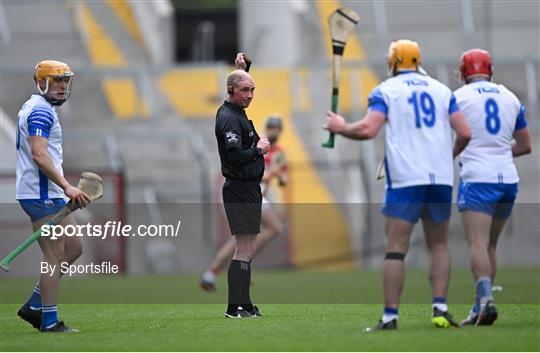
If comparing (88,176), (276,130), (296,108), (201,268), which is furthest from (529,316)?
(296,108)

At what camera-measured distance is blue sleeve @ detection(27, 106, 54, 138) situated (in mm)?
10266

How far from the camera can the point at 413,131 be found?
31.4 feet

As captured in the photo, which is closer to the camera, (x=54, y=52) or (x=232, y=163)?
(x=232, y=163)

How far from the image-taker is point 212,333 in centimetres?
996

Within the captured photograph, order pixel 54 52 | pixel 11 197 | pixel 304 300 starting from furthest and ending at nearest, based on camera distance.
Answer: pixel 54 52 → pixel 11 197 → pixel 304 300

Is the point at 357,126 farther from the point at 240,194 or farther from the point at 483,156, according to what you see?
the point at 240,194

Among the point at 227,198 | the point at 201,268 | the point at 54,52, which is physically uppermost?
the point at 54,52

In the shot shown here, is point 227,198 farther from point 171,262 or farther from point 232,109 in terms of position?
point 171,262

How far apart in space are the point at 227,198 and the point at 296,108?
1421 cm

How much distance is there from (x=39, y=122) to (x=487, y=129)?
3.58 metres

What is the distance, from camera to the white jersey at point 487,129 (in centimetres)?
1054

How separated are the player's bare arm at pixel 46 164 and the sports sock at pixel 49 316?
0.89 metres

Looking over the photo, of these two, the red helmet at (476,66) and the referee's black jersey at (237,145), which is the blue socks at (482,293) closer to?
the red helmet at (476,66)

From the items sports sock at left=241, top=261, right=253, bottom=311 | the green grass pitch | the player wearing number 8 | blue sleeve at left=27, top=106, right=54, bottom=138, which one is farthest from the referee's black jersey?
the player wearing number 8
